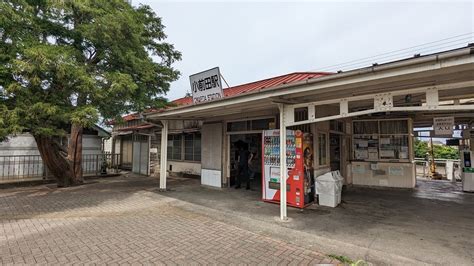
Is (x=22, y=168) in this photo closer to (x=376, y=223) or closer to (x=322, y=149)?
(x=322, y=149)

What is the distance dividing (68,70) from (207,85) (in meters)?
3.82

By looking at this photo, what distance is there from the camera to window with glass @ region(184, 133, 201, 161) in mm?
10430

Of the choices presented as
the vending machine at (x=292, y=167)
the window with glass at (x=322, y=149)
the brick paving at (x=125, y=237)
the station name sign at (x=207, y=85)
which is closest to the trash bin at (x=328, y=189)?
the vending machine at (x=292, y=167)

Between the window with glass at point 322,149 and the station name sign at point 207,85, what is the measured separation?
130 inches

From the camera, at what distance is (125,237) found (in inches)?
161

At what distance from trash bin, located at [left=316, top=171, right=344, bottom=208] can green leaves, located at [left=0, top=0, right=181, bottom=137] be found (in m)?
5.66

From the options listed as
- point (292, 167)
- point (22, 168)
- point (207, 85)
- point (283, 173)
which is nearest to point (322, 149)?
point (292, 167)

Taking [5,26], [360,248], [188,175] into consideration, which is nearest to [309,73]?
[360,248]

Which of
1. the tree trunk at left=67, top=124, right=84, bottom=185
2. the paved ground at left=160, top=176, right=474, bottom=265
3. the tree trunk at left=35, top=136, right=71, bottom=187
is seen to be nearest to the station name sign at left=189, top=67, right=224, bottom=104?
the paved ground at left=160, top=176, right=474, bottom=265

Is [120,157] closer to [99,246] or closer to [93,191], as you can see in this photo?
[93,191]

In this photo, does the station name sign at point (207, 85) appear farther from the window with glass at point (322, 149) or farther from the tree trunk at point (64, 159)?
the tree trunk at point (64, 159)

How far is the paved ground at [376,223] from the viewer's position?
11.6 ft

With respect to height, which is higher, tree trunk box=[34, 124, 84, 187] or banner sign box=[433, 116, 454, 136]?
banner sign box=[433, 116, 454, 136]

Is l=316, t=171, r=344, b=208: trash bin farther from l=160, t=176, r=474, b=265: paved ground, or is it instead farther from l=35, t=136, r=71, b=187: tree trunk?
l=35, t=136, r=71, b=187: tree trunk
